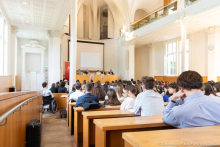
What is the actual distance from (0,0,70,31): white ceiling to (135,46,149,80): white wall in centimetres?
1025

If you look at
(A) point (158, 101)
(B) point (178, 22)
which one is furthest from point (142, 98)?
(B) point (178, 22)

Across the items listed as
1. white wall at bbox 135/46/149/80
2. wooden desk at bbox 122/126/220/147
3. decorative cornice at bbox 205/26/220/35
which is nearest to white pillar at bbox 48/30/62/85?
white wall at bbox 135/46/149/80

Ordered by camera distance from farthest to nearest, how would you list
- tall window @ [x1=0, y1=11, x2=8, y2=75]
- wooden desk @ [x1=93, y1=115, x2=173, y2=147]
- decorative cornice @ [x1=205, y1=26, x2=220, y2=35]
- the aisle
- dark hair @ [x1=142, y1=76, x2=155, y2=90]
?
decorative cornice @ [x1=205, y1=26, x2=220, y2=35] < tall window @ [x1=0, y1=11, x2=8, y2=75] < the aisle < dark hair @ [x1=142, y1=76, x2=155, y2=90] < wooden desk @ [x1=93, y1=115, x2=173, y2=147]

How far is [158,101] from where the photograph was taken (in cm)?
236

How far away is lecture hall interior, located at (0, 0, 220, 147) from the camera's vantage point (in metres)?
1.48

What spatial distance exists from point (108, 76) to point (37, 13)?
7574 mm

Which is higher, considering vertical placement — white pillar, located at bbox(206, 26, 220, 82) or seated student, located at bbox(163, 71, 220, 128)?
white pillar, located at bbox(206, 26, 220, 82)

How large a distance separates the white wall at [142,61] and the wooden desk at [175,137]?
1641cm

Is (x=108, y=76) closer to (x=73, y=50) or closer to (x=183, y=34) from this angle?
(x=183, y=34)

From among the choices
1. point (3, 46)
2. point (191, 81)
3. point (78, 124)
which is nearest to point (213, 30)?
point (78, 124)

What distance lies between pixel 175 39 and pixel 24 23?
11835 mm

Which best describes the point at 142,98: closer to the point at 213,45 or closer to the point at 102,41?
the point at 213,45

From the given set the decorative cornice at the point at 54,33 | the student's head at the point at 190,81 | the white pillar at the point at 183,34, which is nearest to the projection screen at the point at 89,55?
the decorative cornice at the point at 54,33

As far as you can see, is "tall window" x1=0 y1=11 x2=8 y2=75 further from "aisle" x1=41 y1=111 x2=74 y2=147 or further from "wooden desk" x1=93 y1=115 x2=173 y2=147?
"wooden desk" x1=93 y1=115 x2=173 y2=147
